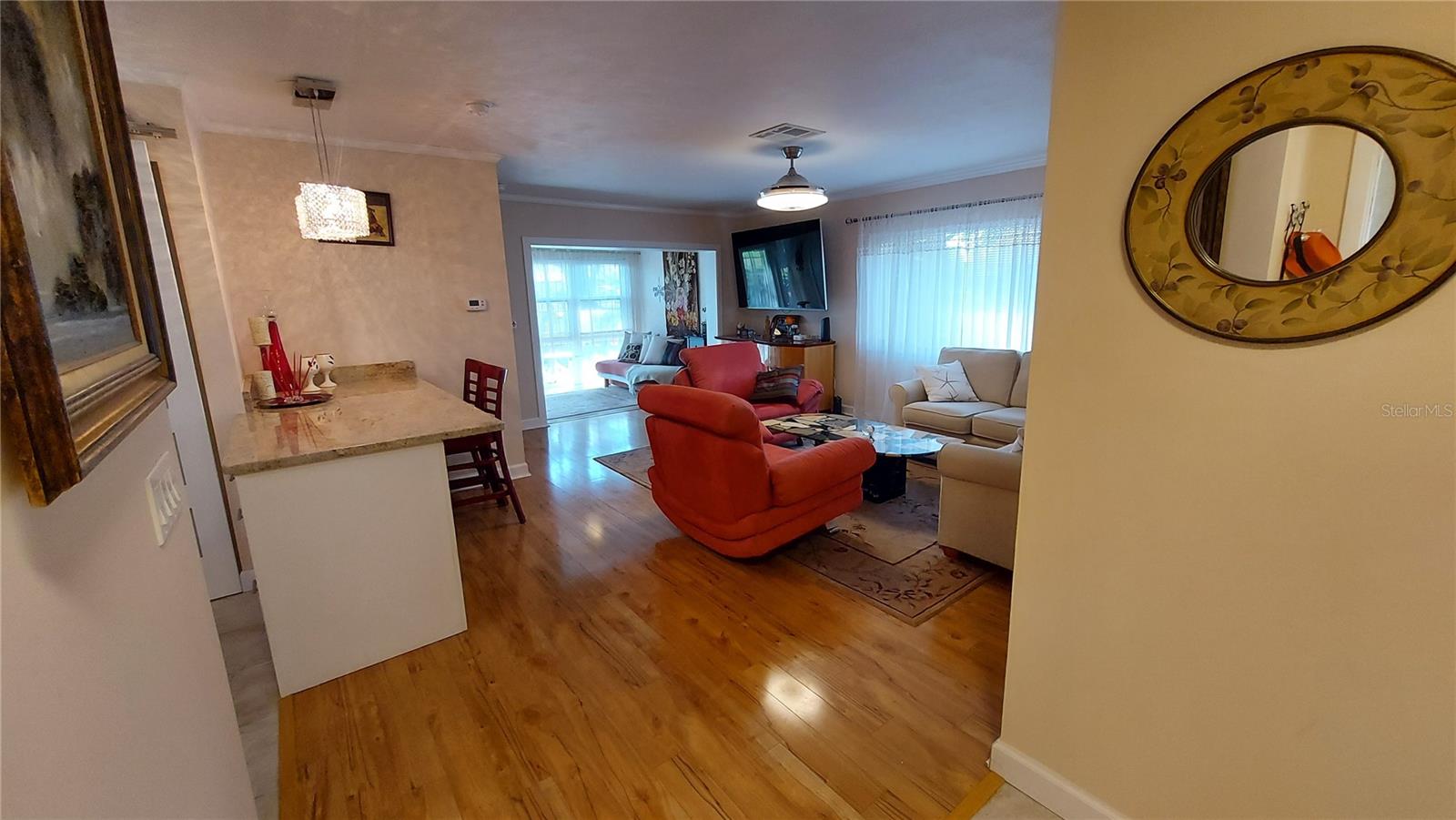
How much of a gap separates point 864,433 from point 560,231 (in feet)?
12.5

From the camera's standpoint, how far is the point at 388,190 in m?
3.47

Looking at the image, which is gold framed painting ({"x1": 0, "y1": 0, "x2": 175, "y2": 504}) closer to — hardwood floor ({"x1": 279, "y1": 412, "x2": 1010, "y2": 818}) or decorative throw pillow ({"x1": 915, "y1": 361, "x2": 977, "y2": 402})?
hardwood floor ({"x1": 279, "y1": 412, "x2": 1010, "y2": 818})

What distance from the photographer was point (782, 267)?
21.3 feet

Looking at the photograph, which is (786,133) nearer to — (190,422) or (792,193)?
(792,193)

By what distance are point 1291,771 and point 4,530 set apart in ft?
6.57

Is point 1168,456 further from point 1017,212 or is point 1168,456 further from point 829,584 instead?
point 1017,212

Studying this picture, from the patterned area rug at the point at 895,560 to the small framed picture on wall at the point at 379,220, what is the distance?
300 centimetres

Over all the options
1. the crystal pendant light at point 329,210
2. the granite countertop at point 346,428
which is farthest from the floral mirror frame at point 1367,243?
the crystal pendant light at point 329,210

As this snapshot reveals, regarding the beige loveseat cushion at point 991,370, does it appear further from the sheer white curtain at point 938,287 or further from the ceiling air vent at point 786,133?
the ceiling air vent at point 786,133

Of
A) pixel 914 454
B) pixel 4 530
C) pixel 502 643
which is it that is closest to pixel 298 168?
pixel 502 643

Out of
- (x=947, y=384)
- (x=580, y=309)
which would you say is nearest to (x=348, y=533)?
(x=947, y=384)

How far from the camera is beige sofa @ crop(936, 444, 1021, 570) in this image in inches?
100

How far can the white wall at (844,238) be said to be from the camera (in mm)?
4840

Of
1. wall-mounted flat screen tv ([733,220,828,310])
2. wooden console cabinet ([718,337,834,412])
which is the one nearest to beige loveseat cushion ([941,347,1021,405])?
wooden console cabinet ([718,337,834,412])
